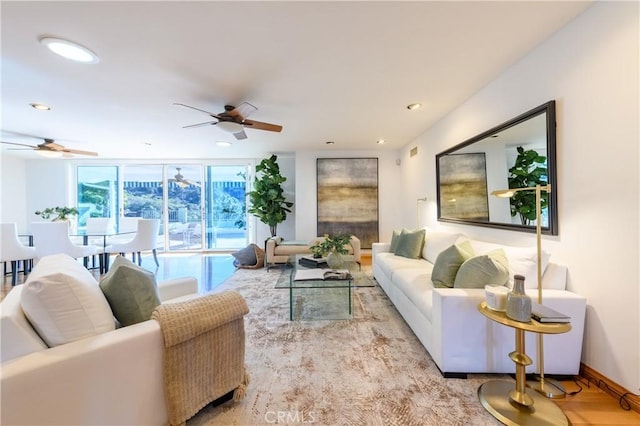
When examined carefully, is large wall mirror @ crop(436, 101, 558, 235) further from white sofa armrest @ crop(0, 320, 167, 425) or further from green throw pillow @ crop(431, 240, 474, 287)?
white sofa armrest @ crop(0, 320, 167, 425)

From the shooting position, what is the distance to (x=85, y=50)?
201cm

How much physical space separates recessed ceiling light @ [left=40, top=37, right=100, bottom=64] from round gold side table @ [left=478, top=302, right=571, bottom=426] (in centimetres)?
344

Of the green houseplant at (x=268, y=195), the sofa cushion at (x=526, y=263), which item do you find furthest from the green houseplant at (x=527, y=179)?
the green houseplant at (x=268, y=195)

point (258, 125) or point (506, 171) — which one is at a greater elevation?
point (258, 125)

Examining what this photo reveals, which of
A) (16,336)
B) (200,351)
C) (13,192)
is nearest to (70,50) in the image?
(16,336)

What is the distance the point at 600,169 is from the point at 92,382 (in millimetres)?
2976

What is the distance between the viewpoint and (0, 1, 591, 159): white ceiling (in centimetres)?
168

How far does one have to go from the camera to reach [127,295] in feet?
4.54

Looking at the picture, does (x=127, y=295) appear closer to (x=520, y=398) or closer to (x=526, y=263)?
(x=520, y=398)

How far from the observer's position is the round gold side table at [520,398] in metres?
1.37

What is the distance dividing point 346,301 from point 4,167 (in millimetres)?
8685

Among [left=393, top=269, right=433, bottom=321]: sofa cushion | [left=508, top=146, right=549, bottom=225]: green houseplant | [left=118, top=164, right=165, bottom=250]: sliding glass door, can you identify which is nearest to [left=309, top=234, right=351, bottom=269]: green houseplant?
[left=393, top=269, right=433, bottom=321]: sofa cushion

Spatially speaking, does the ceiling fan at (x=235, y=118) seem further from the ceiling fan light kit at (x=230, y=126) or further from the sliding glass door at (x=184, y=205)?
the sliding glass door at (x=184, y=205)

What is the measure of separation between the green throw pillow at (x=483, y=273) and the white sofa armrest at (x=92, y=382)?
6.62 ft
